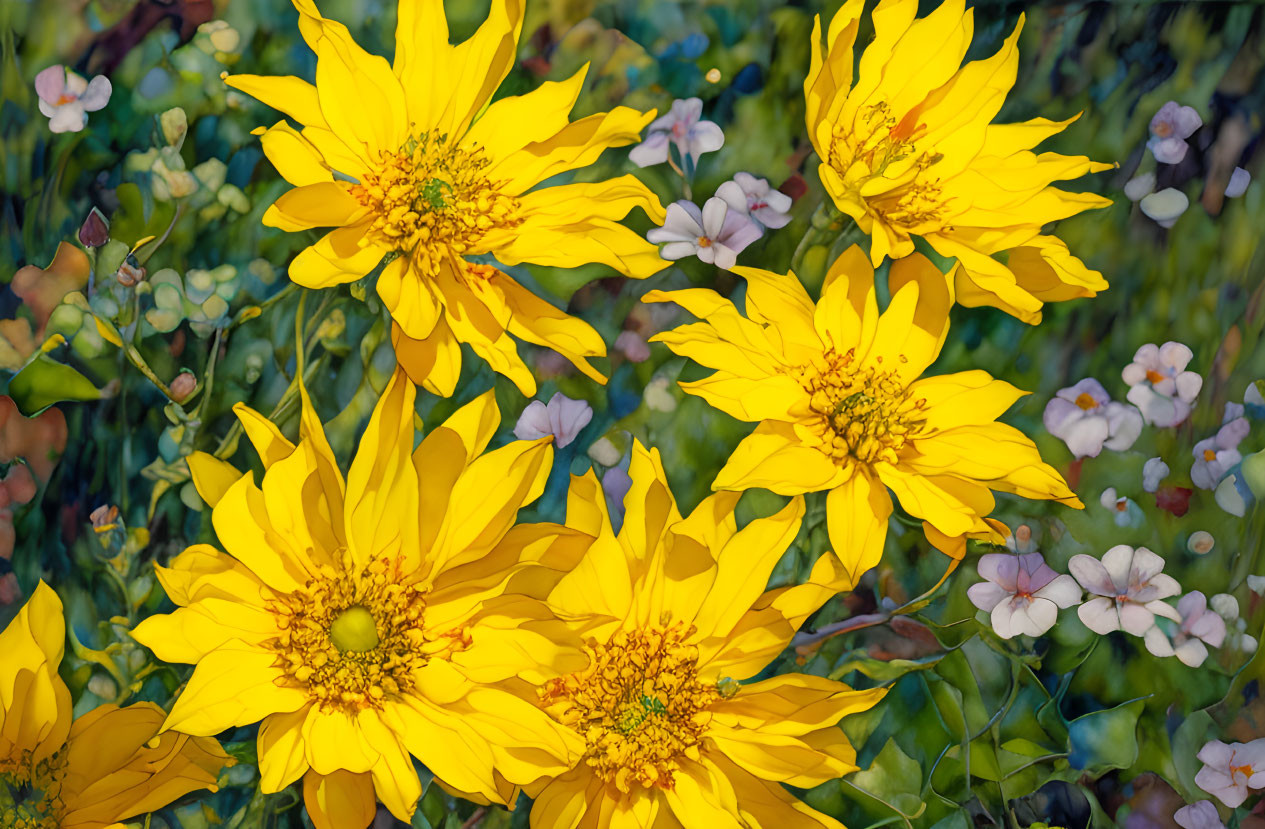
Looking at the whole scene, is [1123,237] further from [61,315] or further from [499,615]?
→ [61,315]

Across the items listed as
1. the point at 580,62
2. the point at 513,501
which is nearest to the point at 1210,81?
the point at 580,62

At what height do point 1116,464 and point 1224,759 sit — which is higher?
point 1116,464

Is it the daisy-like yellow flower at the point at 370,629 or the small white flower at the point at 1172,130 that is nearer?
the daisy-like yellow flower at the point at 370,629

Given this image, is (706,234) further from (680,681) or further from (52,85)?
(52,85)

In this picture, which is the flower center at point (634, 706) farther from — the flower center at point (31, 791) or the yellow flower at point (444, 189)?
the flower center at point (31, 791)

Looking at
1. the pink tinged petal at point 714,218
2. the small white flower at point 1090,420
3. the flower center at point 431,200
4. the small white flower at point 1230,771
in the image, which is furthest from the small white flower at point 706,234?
the small white flower at point 1230,771

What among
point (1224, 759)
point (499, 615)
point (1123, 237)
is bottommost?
point (1224, 759)

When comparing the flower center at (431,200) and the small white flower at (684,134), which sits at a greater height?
the small white flower at (684,134)
